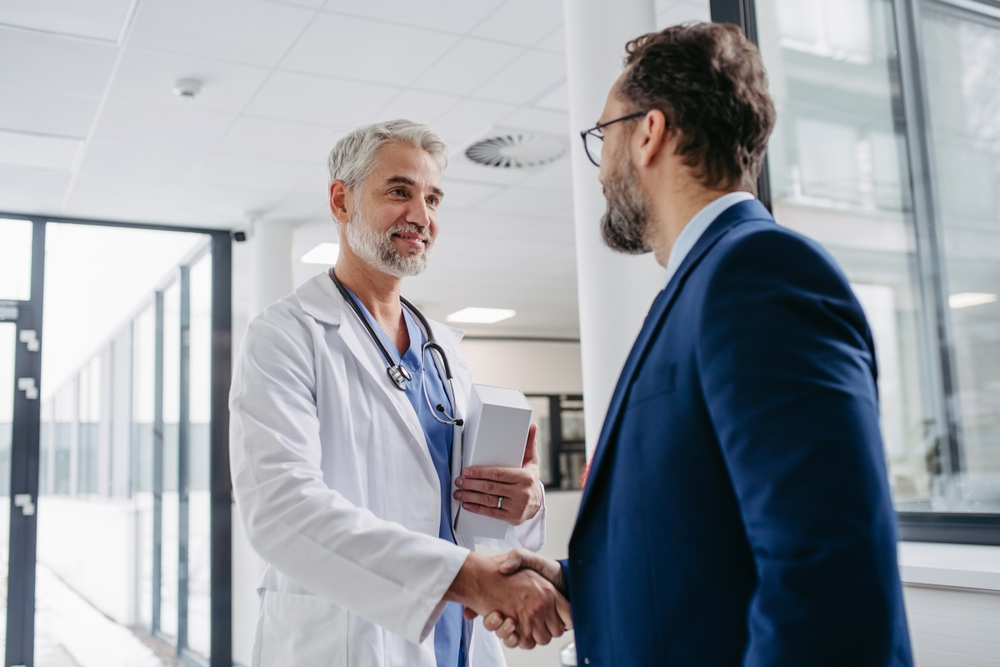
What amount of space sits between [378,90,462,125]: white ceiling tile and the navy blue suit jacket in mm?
3303

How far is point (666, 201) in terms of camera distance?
114cm

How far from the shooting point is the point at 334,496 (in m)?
1.35

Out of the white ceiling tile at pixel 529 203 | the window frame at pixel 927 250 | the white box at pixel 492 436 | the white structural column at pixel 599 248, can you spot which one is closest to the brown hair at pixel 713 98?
the white box at pixel 492 436

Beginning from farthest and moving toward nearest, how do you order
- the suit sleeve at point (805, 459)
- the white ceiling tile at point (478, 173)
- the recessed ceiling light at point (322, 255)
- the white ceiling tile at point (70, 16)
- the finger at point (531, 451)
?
the recessed ceiling light at point (322, 255) → the white ceiling tile at point (478, 173) → the white ceiling tile at point (70, 16) → the finger at point (531, 451) → the suit sleeve at point (805, 459)

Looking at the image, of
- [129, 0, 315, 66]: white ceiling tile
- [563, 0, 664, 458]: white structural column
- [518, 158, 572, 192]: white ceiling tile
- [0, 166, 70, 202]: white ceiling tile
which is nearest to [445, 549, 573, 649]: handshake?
[563, 0, 664, 458]: white structural column

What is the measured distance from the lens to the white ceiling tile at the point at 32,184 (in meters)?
4.86

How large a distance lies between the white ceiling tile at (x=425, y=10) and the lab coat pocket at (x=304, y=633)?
2509 mm

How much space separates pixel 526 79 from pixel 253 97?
→ 52.7 inches

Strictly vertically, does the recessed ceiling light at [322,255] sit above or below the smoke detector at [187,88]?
below

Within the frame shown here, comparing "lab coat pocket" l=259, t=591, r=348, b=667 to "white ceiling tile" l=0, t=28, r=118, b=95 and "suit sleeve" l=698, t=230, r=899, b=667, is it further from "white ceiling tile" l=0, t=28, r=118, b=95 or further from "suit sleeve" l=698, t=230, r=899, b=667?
"white ceiling tile" l=0, t=28, r=118, b=95

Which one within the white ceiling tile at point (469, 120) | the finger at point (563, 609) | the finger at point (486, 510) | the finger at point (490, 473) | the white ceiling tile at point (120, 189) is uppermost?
the white ceiling tile at point (469, 120)

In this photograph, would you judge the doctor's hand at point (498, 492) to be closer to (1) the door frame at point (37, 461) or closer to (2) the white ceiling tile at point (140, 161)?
(2) the white ceiling tile at point (140, 161)

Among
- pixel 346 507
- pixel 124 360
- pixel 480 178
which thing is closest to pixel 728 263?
pixel 346 507

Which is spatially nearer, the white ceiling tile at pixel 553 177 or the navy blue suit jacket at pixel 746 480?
the navy blue suit jacket at pixel 746 480
